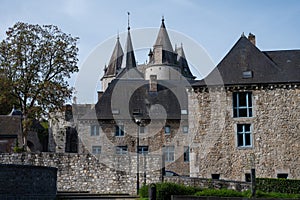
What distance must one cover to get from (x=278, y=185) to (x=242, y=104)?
5.79 metres

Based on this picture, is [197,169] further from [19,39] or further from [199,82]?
[19,39]

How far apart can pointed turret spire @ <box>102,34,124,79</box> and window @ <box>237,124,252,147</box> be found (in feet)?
137

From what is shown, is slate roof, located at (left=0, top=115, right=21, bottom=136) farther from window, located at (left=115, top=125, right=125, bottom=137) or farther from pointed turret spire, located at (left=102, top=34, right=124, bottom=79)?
pointed turret spire, located at (left=102, top=34, right=124, bottom=79)

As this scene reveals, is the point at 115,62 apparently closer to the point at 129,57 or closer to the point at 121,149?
the point at 129,57

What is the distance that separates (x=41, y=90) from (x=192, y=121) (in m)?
9.21

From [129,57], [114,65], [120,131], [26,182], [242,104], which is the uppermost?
[129,57]

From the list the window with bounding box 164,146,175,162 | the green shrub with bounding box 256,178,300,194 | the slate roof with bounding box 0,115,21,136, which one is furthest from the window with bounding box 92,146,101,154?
the green shrub with bounding box 256,178,300,194

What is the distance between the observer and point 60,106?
28.5 m

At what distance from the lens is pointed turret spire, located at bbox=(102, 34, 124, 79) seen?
65.9 m

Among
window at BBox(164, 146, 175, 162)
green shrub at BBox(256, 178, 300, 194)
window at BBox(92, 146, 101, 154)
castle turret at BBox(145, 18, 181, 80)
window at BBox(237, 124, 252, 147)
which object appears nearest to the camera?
green shrub at BBox(256, 178, 300, 194)

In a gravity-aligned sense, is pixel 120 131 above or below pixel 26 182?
above

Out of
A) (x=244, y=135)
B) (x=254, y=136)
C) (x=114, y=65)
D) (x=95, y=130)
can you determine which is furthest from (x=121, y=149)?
(x=114, y=65)

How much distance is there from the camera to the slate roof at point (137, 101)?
3553 centimetres

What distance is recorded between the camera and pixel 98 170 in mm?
22766
